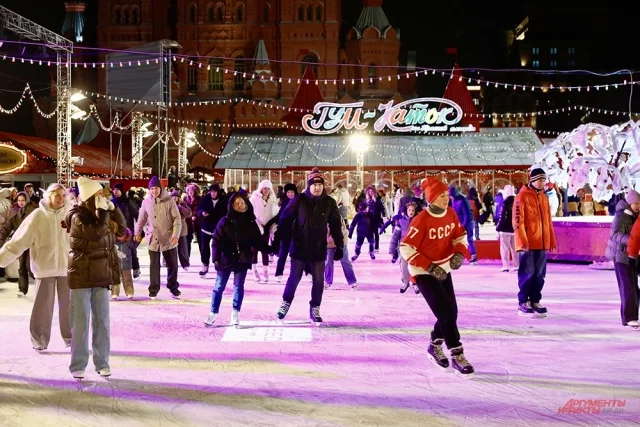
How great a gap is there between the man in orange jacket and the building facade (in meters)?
44.9

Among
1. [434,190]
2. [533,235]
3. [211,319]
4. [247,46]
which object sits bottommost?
[211,319]

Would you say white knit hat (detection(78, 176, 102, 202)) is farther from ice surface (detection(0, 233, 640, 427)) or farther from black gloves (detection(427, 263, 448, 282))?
black gloves (detection(427, 263, 448, 282))

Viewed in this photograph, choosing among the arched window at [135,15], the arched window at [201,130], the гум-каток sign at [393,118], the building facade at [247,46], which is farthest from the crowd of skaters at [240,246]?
the arched window at [135,15]

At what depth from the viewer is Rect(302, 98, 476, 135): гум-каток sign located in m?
40.4

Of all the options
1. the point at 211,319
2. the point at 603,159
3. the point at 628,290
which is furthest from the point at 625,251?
the point at 603,159

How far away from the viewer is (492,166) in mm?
37781

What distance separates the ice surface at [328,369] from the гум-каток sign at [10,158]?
2085cm

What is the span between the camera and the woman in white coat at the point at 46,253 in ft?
22.4

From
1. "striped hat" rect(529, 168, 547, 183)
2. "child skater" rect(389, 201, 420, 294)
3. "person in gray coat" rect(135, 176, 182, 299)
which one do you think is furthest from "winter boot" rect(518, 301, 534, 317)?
"person in gray coat" rect(135, 176, 182, 299)

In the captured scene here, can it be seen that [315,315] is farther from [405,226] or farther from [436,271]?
[405,226]

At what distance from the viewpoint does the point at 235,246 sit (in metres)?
8.14

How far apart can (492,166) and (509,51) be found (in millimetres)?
65603

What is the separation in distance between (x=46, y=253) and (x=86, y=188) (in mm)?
1202

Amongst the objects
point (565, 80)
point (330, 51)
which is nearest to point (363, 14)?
point (330, 51)
